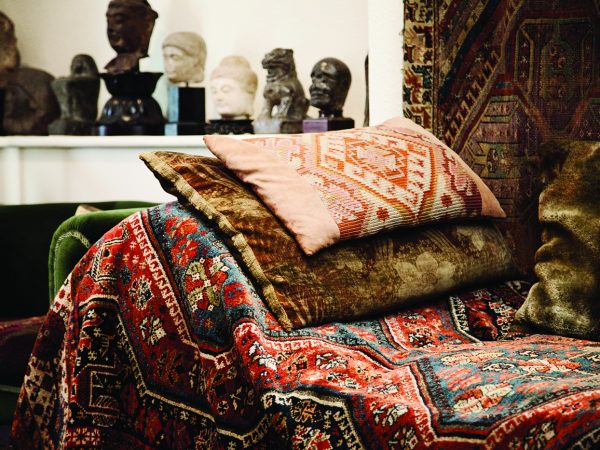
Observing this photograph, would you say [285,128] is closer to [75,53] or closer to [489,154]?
[489,154]

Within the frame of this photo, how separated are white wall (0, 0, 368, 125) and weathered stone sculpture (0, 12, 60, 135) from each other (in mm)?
296

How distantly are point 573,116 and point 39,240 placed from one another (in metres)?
1.79

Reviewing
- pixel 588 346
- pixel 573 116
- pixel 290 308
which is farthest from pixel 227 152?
pixel 573 116

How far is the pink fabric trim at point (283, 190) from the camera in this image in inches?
66.6

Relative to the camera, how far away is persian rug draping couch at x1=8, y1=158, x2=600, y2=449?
1234 mm

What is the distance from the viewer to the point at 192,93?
388cm

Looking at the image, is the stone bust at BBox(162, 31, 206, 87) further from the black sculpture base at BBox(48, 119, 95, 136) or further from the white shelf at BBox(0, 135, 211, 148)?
the black sculpture base at BBox(48, 119, 95, 136)

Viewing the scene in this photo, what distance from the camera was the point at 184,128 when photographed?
3834mm

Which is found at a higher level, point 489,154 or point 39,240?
point 489,154

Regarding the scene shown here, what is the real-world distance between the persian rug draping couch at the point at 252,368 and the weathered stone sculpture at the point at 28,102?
2.71 meters

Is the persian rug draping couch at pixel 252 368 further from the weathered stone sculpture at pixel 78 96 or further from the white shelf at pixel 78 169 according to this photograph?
the weathered stone sculpture at pixel 78 96

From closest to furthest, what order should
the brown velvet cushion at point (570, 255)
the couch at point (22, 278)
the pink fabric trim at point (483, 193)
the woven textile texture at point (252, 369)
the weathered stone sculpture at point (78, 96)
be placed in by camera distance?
the woven textile texture at point (252, 369)
the brown velvet cushion at point (570, 255)
the pink fabric trim at point (483, 193)
the couch at point (22, 278)
the weathered stone sculpture at point (78, 96)

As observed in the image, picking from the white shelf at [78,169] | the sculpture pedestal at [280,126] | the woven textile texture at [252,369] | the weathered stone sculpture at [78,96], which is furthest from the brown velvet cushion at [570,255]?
the weathered stone sculpture at [78,96]

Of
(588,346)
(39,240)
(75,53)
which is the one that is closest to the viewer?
(588,346)
